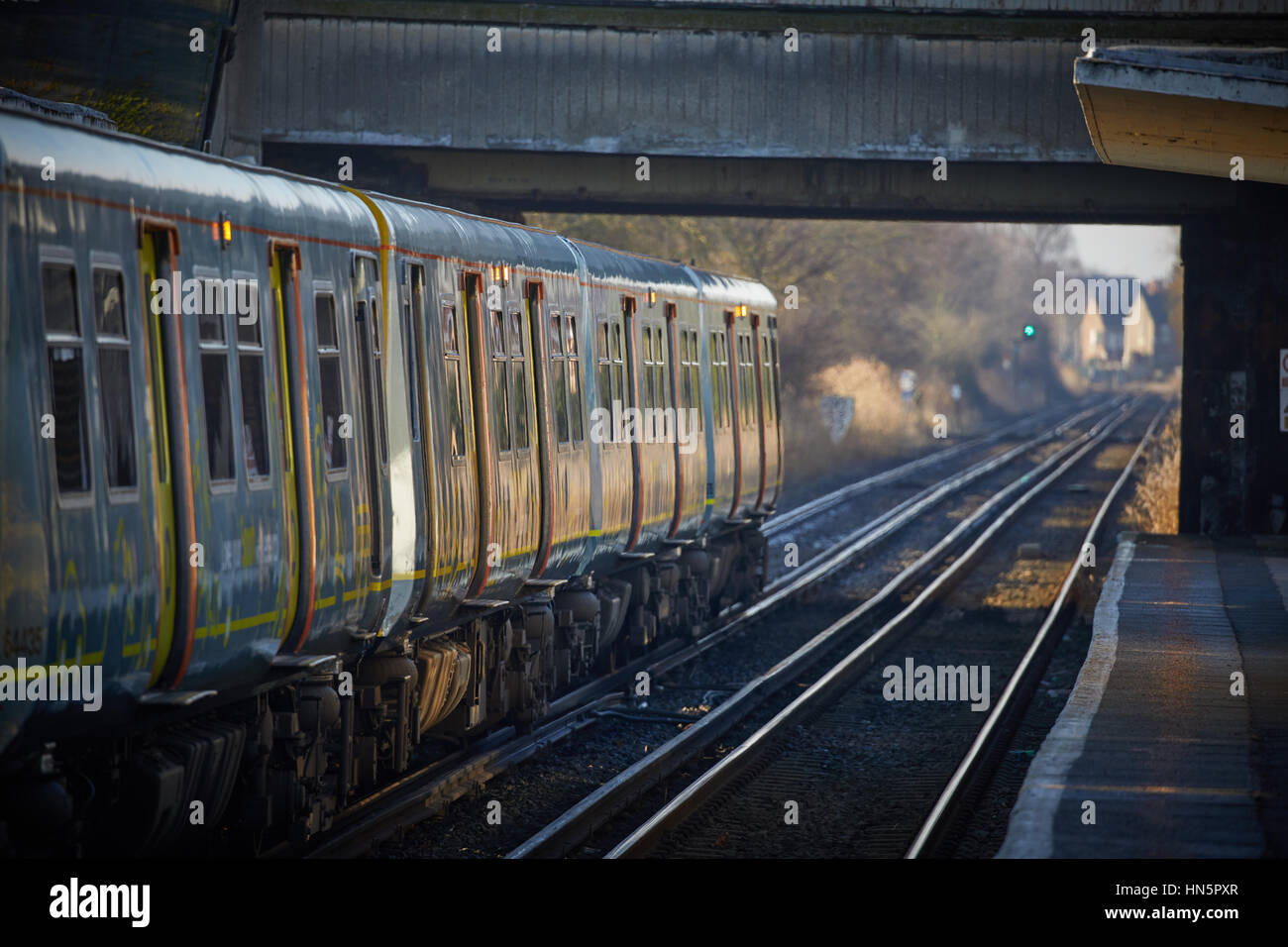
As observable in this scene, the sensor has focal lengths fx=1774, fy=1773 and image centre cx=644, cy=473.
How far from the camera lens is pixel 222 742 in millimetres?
8062

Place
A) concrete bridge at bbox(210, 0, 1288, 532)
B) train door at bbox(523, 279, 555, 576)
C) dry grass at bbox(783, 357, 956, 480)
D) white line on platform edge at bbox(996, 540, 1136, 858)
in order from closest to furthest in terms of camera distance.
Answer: white line on platform edge at bbox(996, 540, 1136, 858) → train door at bbox(523, 279, 555, 576) → concrete bridge at bbox(210, 0, 1288, 532) → dry grass at bbox(783, 357, 956, 480)

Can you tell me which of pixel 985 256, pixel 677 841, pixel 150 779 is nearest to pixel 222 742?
pixel 150 779

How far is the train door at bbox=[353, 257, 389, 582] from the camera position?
9.59 m

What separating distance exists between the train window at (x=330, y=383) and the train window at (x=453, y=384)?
1.62 metres

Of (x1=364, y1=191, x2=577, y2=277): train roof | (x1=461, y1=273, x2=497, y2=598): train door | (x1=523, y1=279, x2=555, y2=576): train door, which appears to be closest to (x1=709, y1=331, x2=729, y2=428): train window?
(x1=364, y1=191, x2=577, y2=277): train roof

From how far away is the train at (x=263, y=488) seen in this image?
6.54 meters

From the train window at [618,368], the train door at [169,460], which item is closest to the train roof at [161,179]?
the train door at [169,460]

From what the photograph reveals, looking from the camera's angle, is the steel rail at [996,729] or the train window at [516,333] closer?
the steel rail at [996,729]

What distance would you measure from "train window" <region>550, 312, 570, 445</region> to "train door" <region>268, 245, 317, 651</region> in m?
4.69

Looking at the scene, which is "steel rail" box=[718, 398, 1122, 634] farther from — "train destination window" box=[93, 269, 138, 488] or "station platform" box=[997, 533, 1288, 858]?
"train destination window" box=[93, 269, 138, 488]

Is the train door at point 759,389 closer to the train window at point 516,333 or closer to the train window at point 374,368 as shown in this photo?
the train window at point 516,333

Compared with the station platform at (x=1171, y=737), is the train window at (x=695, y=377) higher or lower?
higher
